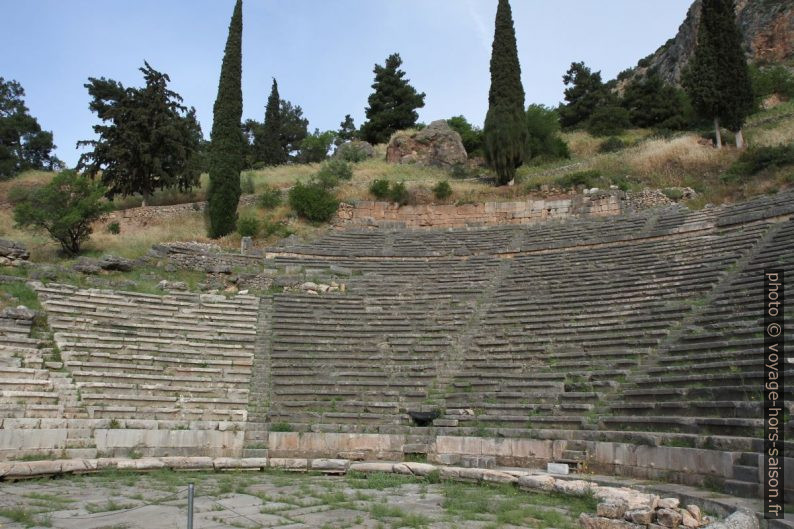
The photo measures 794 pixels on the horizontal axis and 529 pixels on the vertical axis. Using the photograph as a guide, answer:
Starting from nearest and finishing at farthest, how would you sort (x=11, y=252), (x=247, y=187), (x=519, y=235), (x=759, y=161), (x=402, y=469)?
1. (x=402, y=469)
2. (x=11, y=252)
3. (x=519, y=235)
4. (x=759, y=161)
5. (x=247, y=187)

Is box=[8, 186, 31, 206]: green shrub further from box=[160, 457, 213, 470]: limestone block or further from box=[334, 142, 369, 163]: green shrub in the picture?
box=[160, 457, 213, 470]: limestone block

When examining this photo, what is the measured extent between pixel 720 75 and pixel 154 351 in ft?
88.8

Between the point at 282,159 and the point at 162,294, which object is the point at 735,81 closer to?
the point at 162,294

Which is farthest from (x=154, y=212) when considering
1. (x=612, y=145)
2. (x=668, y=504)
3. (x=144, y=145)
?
(x=612, y=145)

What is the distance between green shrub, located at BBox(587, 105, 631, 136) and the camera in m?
42.5

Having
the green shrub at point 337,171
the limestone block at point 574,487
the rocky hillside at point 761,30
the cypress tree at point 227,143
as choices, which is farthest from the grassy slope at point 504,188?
the limestone block at point 574,487

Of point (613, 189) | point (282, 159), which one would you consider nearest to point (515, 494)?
point (613, 189)

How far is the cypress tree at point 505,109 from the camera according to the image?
28312 mm

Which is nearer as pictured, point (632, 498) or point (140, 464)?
point (632, 498)

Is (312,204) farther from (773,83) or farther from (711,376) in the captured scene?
(773,83)

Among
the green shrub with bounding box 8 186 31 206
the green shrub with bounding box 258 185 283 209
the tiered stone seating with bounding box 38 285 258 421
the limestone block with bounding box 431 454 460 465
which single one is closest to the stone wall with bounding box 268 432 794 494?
the limestone block with bounding box 431 454 460 465

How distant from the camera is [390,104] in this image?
46406 millimetres

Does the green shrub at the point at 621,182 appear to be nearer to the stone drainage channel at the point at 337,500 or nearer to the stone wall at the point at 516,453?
the stone wall at the point at 516,453

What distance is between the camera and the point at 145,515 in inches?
257
